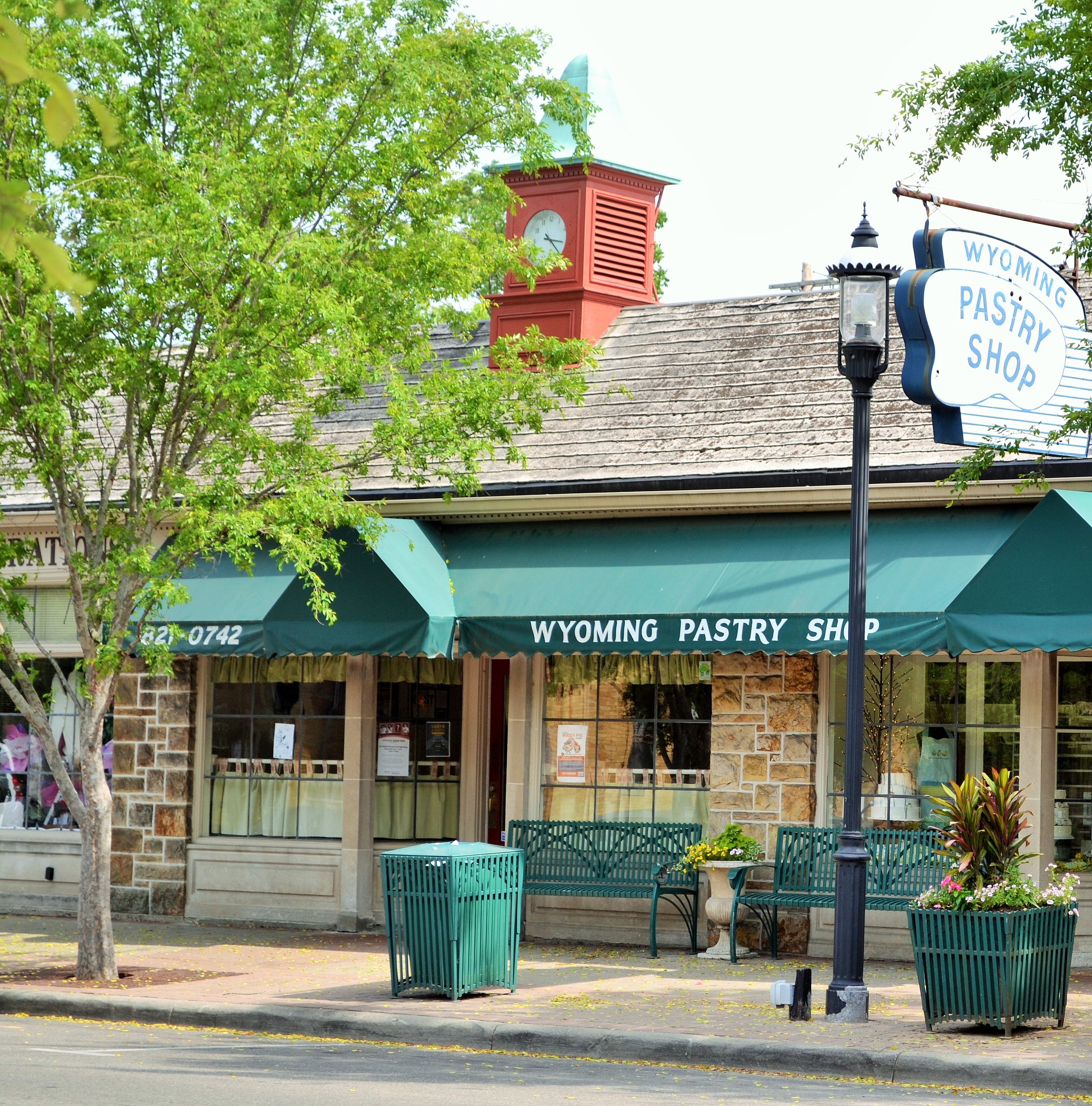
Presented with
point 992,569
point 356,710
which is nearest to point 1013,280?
point 992,569

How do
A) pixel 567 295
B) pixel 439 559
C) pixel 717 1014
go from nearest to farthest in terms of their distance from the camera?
pixel 717 1014 → pixel 439 559 → pixel 567 295

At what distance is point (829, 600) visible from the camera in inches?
489

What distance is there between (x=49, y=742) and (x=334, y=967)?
9.11ft

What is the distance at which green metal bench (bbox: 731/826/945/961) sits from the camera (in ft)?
41.1

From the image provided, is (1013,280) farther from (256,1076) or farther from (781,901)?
(256,1076)

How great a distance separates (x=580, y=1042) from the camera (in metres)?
9.20

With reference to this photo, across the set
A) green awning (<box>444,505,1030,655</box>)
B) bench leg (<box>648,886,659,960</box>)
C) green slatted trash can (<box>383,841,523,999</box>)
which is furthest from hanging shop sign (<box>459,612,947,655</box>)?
green slatted trash can (<box>383,841,523,999</box>)

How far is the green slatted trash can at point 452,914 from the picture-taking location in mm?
10438

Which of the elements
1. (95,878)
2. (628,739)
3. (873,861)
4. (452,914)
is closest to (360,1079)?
(452,914)

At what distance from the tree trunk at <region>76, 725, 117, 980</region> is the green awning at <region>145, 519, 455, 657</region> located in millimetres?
1501

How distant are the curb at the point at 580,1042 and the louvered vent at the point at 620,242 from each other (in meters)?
9.08

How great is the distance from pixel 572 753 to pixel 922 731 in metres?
3.22

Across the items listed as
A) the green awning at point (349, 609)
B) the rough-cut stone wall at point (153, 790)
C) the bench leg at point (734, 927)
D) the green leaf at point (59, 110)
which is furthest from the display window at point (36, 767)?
the green leaf at point (59, 110)

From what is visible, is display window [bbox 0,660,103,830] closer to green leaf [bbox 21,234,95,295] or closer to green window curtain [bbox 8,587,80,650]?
green window curtain [bbox 8,587,80,650]
